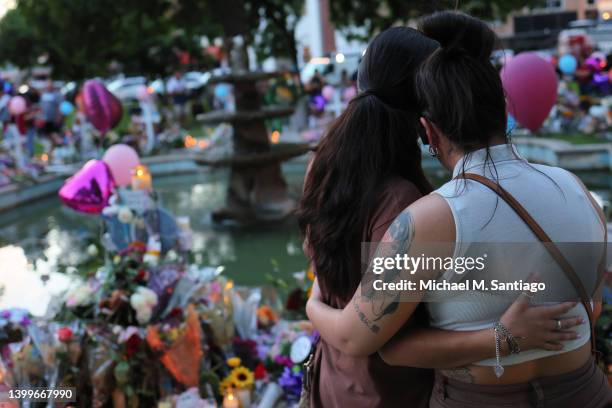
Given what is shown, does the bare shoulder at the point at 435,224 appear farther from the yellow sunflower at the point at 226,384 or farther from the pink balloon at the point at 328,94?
the pink balloon at the point at 328,94

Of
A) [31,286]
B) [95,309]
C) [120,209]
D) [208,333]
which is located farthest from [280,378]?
[31,286]

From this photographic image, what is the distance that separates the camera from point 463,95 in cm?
136

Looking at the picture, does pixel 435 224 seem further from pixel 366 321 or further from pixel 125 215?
pixel 125 215

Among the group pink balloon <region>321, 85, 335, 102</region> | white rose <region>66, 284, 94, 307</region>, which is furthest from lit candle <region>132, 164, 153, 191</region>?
pink balloon <region>321, 85, 335, 102</region>

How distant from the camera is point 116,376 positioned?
3.11m

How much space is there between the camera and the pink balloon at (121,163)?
17.6 feet

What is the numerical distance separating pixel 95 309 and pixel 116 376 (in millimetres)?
539

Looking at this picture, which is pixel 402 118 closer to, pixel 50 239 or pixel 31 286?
pixel 31 286

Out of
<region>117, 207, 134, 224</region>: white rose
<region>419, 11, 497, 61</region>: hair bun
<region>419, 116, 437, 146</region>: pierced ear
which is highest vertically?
<region>419, 11, 497, 61</region>: hair bun

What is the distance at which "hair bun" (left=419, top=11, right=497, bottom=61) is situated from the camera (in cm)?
145

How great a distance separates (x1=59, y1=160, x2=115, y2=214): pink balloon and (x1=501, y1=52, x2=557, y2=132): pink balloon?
308cm

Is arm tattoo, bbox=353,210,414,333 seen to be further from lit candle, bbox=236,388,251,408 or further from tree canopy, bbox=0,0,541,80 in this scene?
tree canopy, bbox=0,0,541,80

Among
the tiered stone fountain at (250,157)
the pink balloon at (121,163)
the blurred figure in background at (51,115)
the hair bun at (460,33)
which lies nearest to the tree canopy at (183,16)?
the tiered stone fountain at (250,157)

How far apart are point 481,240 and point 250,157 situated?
6.90 metres
